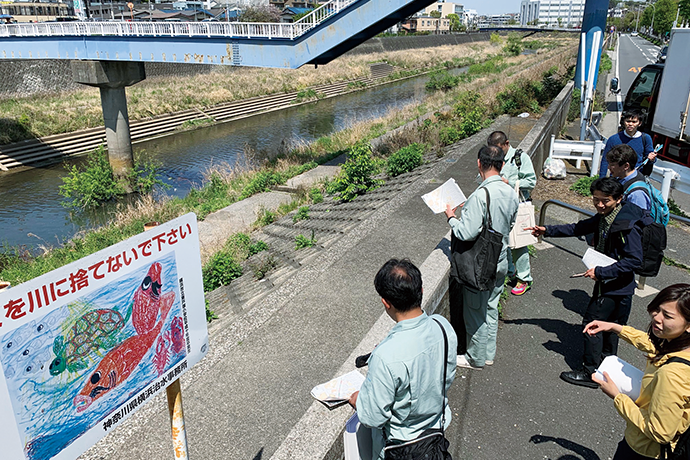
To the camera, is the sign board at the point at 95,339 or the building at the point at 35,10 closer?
the sign board at the point at 95,339

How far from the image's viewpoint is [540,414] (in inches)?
159

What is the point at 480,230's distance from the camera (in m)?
3.94

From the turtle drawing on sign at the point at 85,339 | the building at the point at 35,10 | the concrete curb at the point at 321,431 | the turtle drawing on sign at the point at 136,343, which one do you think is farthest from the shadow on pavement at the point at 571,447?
the building at the point at 35,10

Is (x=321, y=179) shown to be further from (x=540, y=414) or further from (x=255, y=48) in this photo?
(x=540, y=414)

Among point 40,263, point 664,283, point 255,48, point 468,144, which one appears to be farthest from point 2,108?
point 664,283

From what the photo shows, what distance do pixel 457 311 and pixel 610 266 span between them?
5.62 ft

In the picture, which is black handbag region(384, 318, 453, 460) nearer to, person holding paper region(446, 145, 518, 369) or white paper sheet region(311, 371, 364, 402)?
white paper sheet region(311, 371, 364, 402)

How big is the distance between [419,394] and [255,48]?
17103 mm

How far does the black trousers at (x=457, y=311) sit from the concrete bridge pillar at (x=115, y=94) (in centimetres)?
1910

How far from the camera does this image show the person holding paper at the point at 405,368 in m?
2.33

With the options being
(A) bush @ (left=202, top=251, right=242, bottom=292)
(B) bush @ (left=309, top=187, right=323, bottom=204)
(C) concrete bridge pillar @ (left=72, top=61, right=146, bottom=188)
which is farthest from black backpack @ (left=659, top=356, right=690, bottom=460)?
(C) concrete bridge pillar @ (left=72, top=61, right=146, bottom=188)

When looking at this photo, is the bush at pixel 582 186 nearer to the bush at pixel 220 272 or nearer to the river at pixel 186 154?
the bush at pixel 220 272

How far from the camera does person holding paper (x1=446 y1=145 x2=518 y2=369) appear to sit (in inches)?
154

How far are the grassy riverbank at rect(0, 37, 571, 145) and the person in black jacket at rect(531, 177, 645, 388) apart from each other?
28.6 m
